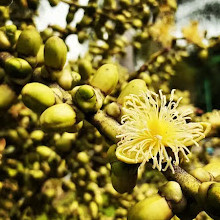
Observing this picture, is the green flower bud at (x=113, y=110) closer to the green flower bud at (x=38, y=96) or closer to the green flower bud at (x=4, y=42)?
the green flower bud at (x=38, y=96)

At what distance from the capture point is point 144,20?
1.32 metres

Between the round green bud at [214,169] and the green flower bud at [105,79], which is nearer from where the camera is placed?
the round green bud at [214,169]

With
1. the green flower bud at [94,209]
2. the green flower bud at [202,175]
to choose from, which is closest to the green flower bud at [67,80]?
the green flower bud at [202,175]

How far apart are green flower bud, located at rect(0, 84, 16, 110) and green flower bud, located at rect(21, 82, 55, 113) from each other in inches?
2.3

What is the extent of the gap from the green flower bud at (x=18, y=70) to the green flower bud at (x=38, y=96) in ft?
0.20

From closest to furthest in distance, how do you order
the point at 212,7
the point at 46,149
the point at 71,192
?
1. the point at 46,149
2. the point at 71,192
3. the point at 212,7

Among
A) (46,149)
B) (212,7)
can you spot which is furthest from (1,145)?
(212,7)

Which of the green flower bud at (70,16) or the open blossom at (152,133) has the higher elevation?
the green flower bud at (70,16)

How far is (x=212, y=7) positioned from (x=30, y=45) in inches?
321

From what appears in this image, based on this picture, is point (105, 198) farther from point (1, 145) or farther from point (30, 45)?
point (30, 45)

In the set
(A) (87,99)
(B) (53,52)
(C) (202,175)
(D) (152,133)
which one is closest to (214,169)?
(C) (202,175)

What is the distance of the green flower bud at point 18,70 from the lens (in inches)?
26.5

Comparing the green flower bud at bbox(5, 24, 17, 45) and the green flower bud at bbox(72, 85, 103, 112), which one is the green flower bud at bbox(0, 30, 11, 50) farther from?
the green flower bud at bbox(72, 85, 103, 112)

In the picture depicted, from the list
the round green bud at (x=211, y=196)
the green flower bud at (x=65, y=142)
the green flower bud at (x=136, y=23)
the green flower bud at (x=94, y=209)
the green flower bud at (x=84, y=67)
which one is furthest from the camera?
the green flower bud at (x=136, y=23)
